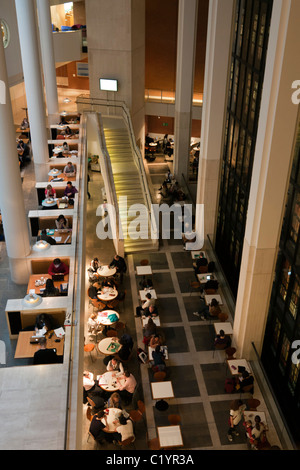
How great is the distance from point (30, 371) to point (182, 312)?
6.20 meters

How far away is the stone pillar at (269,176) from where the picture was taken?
8.39 m

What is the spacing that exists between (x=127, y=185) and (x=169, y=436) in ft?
40.7

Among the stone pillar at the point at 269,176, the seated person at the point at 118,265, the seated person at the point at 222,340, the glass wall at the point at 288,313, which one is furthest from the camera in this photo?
the seated person at the point at 118,265

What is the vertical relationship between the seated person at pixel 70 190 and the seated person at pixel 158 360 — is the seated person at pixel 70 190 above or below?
above

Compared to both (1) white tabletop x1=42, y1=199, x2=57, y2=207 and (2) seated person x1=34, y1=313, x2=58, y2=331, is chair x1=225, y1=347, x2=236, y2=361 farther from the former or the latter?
(1) white tabletop x1=42, y1=199, x2=57, y2=207

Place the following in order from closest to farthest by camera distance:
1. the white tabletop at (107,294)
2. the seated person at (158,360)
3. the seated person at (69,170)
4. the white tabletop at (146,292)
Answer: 1. the seated person at (158,360)
2. the white tabletop at (107,294)
3. the white tabletop at (146,292)
4. the seated person at (69,170)

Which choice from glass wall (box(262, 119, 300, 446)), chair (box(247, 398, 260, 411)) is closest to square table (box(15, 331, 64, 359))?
chair (box(247, 398, 260, 411))

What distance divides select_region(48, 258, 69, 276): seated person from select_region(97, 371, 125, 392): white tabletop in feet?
9.12

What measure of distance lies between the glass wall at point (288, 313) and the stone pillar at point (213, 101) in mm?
5855

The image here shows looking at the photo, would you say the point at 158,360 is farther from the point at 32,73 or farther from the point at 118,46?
the point at 118,46

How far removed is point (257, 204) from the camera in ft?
32.5

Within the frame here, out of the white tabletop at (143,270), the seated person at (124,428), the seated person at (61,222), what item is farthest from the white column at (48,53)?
the seated person at (124,428)

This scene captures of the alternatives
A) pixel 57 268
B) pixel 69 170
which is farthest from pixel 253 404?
pixel 69 170

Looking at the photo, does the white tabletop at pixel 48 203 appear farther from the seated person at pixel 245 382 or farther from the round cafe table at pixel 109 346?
the seated person at pixel 245 382
